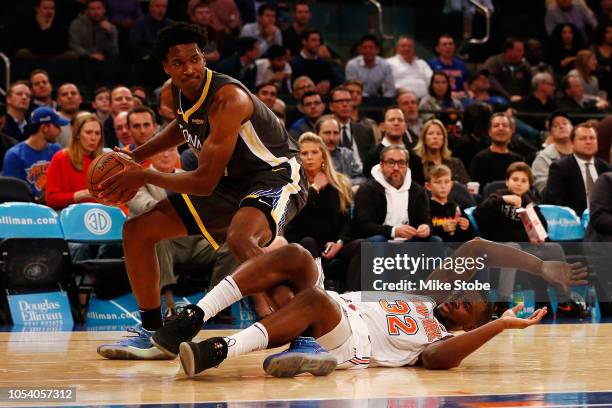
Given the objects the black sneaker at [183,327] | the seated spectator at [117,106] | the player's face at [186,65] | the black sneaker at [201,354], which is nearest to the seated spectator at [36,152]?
the seated spectator at [117,106]

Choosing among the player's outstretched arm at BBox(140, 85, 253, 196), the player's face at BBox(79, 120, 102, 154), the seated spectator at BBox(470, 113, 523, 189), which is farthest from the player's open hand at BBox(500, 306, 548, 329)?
the seated spectator at BBox(470, 113, 523, 189)

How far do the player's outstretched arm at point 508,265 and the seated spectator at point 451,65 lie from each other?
17.3ft

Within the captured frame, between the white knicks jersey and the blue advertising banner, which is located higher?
the white knicks jersey

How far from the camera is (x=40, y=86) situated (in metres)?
10.8

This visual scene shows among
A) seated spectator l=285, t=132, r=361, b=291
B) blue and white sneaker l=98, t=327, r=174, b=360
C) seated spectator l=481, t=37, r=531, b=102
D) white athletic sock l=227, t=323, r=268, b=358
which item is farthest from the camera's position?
seated spectator l=481, t=37, r=531, b=102

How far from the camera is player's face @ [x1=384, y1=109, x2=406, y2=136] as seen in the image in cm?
1036

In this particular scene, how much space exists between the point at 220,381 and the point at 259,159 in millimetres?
1272

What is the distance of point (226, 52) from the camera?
43.5 ft

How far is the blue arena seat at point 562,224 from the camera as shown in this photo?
9633mm

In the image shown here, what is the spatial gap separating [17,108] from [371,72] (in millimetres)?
4706

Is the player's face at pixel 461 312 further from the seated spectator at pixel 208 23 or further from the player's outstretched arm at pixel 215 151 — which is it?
the seated spectator at pixel 208 23

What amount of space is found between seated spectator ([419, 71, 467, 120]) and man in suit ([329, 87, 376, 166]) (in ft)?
5.89

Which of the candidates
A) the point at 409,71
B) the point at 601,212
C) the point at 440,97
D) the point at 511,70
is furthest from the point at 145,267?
the point at 511,70

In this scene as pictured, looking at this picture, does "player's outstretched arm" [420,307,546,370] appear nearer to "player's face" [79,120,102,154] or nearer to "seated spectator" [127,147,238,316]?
"seated spectator" [127,147,238,316]
